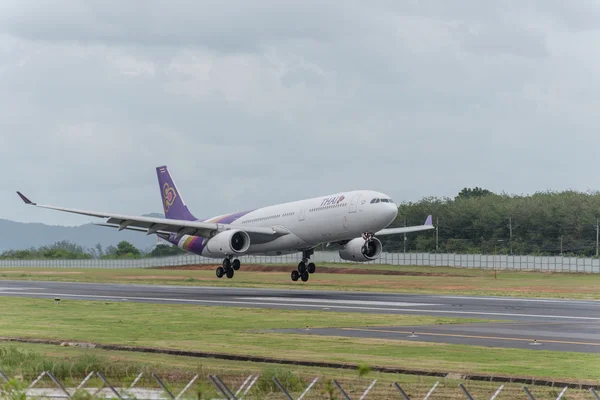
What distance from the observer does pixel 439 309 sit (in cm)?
4503

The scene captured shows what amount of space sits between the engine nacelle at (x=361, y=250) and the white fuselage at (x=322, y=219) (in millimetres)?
1449

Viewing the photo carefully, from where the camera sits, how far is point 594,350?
27.2 m

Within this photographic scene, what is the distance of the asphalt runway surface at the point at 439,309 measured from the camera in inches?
1207

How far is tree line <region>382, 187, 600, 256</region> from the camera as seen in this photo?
5217 inches

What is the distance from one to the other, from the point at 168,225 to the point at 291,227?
35.3ft

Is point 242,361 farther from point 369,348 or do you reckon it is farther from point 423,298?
point 423,298

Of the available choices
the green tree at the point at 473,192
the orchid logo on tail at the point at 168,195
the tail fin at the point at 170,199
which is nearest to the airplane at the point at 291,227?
the tail fin at the point at 170,199

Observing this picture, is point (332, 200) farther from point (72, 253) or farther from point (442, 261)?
point (72, 253)

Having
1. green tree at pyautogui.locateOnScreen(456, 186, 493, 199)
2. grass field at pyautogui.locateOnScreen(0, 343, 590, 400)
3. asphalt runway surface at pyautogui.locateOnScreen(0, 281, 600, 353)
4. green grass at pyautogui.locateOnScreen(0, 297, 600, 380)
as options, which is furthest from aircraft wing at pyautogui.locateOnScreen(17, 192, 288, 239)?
green tree at pyautogui.locateOnScreen(456, 186, 493, 199)

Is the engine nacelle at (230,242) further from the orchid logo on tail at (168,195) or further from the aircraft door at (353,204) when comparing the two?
the orchid logo on tail at (168,195)

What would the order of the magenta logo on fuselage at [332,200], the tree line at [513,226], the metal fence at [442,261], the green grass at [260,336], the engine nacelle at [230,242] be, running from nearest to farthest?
the green grass at [260,336] < the magenta logo on fuselage at [332,200] < the engine nacelle at [230,242] < the metal fence at [442,261] < the tree line at [513,226]

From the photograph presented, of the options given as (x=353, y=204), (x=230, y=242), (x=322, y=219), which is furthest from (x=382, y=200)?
(x=230, y=242)

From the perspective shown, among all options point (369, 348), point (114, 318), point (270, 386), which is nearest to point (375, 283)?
point (114, 318)

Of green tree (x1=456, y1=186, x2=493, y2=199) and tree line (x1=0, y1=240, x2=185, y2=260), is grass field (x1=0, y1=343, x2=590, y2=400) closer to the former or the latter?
tree line (x1=0, y1=240, x2=185, y2=260)
